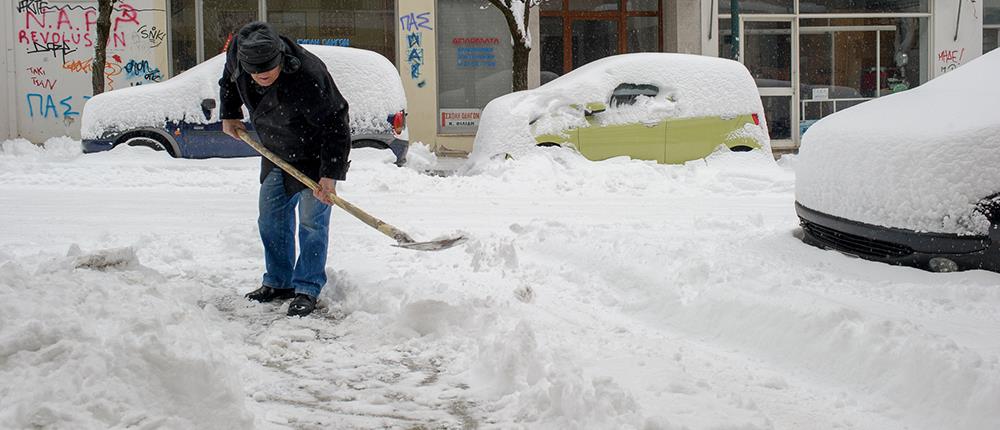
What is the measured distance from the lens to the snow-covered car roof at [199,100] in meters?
12.6

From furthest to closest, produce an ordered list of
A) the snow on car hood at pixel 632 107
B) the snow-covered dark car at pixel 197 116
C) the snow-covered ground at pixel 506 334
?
the snow-covered dark car at pixel 197 116 → the snow on car hood at pixel 632 107 → the snow-covered ground at pixel 506 334

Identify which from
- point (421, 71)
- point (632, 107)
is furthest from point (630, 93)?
point (421, 71)

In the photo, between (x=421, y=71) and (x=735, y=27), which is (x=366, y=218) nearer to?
(x=421, y=71)

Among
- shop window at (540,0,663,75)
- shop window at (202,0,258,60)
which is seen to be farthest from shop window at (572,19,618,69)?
shop window at (202,0,258,60)

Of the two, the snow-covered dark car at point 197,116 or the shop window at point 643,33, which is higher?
the shop window at point 643,33

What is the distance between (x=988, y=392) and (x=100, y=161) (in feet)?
35.1

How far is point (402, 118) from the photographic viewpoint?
42.4 feet

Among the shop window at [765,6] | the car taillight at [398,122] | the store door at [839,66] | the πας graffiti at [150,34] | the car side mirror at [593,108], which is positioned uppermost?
the shop window at [765,6]

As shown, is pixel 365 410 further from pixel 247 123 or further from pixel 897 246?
pixel 247 123

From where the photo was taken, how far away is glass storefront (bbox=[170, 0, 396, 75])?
18.1 m

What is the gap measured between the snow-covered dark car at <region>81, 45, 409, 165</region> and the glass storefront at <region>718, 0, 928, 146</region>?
27.1 ft

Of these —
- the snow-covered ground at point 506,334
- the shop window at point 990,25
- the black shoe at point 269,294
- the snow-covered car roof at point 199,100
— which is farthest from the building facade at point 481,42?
the black shoe at point 269,294

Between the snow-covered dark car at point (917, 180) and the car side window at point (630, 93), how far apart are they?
6.05 meters

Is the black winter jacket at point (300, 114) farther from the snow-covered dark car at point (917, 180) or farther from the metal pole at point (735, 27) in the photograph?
the metal pole at point (735, 27)
